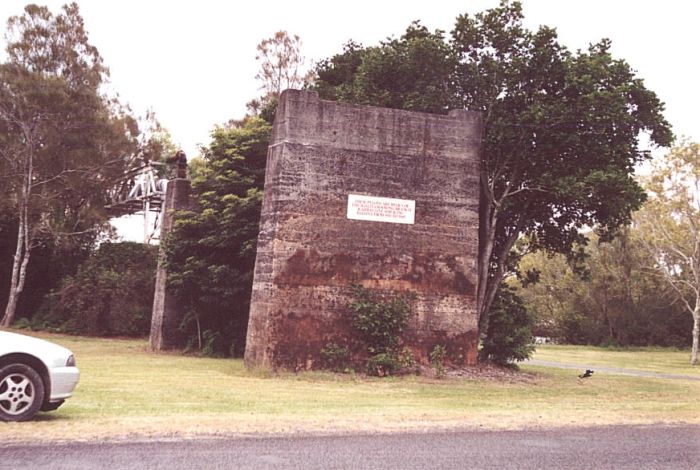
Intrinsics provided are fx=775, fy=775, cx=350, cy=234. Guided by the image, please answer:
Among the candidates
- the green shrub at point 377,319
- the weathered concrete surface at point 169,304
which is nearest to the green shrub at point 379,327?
the green shrub at point 377,319

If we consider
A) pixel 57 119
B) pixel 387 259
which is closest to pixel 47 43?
pixel 57 119

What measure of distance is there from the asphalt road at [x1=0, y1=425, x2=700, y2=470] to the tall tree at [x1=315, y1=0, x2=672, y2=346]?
484 inches

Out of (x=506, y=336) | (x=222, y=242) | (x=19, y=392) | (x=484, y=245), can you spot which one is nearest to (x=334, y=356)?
(x=506, y=336)

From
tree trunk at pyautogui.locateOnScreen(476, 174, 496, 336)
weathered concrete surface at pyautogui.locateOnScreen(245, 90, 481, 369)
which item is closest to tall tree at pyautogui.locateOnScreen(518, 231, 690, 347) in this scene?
tree trunk at pyautogui.locateOnScreen(476, 174, 496, 336)

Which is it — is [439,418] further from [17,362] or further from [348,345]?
[348,345]

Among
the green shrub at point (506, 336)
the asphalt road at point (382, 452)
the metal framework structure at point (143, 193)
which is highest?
the metal framework structure at point (143, 193)

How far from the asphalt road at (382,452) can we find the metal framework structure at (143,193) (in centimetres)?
3794

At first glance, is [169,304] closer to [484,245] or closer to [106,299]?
[106,299]

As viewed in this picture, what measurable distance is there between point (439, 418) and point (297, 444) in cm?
330

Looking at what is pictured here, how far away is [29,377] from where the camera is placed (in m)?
9.38

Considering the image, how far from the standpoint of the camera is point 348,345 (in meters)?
19.6

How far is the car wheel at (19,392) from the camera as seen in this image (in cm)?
925

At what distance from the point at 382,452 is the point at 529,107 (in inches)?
594

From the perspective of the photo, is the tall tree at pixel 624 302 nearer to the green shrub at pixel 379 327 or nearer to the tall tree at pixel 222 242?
the tall tree at pixel 222 242
